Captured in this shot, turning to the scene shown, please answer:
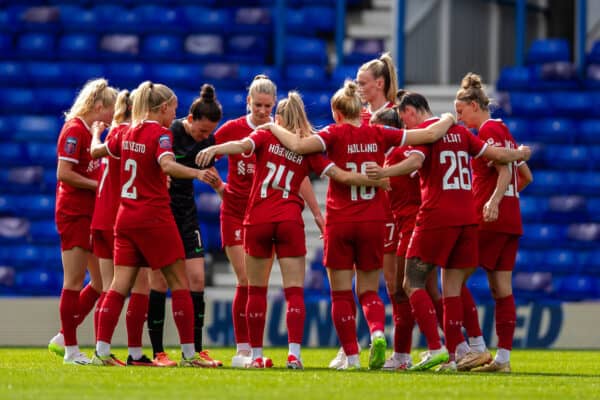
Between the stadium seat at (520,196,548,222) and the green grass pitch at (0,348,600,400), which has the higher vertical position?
the stadium seat at (520,196,548,222)

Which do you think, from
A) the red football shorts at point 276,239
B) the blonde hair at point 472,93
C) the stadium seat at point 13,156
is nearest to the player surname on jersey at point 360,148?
the red football shorts at point 276,239

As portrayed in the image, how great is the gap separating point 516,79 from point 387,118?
7.75 m

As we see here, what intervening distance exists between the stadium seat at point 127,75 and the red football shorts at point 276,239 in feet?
27.1

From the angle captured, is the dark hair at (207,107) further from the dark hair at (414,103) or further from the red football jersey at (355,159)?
the dark hair at (414,103)

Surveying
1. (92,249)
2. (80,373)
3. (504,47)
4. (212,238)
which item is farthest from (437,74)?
(80,373)

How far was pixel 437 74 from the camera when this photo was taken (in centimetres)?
1728

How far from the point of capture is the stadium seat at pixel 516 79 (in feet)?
53.3

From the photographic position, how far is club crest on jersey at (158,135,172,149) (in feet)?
26.7

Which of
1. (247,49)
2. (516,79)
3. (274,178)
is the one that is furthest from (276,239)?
(247,49)

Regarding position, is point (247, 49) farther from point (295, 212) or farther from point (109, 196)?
point (295, 212)

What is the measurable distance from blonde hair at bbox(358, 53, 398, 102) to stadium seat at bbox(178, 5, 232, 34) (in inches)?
322

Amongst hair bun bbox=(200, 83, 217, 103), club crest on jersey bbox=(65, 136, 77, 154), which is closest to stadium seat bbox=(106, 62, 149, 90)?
club crest on jersey bbox=(65, 136, 77, 154)

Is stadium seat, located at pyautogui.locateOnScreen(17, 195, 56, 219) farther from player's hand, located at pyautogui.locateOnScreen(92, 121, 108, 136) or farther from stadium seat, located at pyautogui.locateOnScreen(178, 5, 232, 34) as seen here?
player's hand, located at pyautogui.locateOnScreen(92, 121, 108, 136)

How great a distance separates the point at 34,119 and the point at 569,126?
682 centimetres
